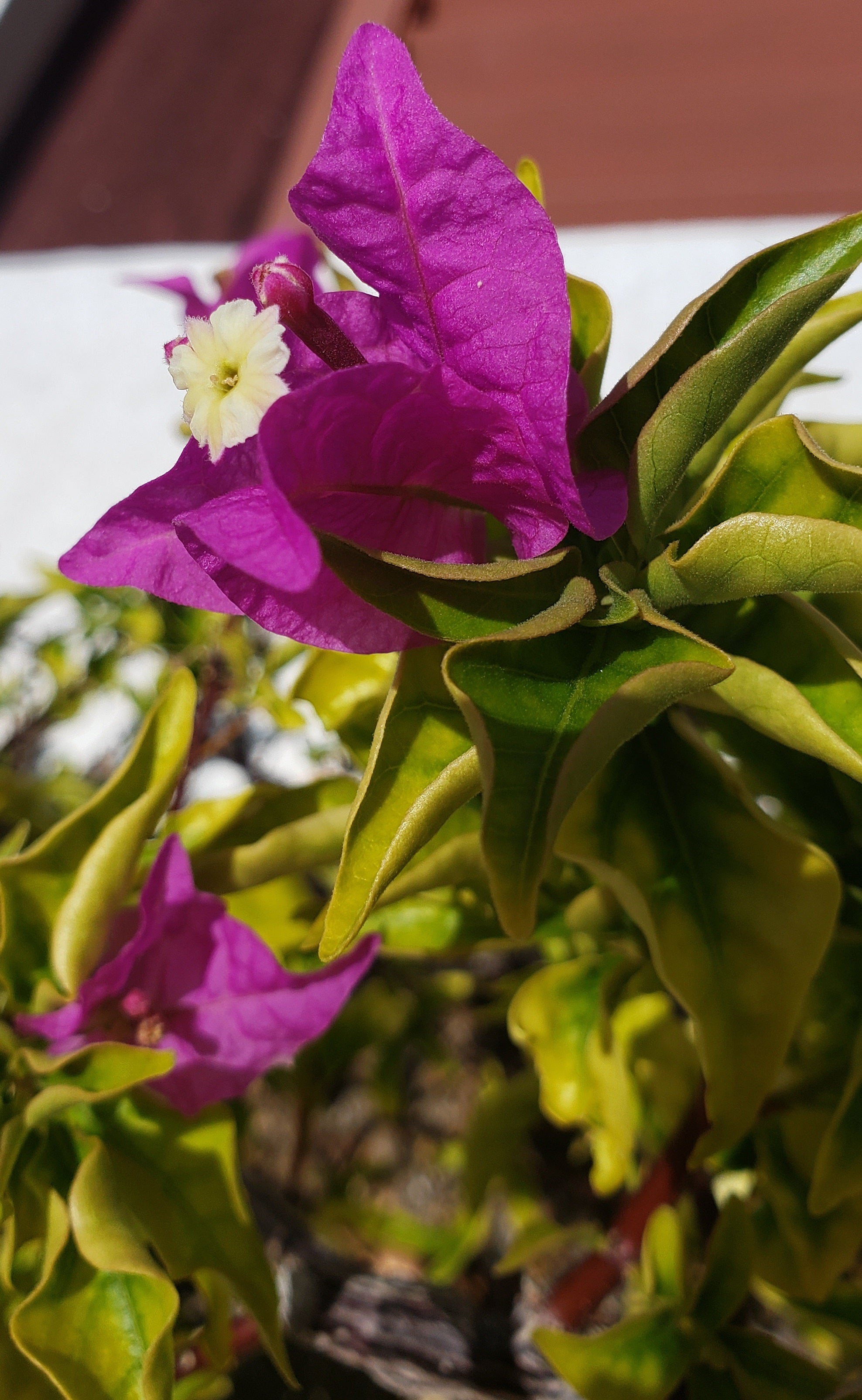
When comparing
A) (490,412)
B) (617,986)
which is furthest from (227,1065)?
(490,412)

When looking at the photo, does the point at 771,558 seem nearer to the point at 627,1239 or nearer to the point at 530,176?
the point at 530,176

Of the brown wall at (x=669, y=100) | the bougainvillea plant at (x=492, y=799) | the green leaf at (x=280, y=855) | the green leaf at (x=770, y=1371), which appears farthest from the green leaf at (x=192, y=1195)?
the brown wall at (x=669, y=100)

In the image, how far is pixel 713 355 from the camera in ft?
1.05

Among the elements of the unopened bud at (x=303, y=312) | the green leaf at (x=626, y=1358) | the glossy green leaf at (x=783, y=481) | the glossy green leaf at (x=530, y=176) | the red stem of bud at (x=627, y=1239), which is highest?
the glossy green leaf at (x=530, y=176)

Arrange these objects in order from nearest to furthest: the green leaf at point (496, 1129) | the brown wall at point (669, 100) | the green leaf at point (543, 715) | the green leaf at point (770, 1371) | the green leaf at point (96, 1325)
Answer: the green leaf at point (543, 715)
the green leaf at point (96, 1325)
the green leaf at point (770, 1371)
the green leaf at point (496, 1129)
the brown wall at point (669, 100)

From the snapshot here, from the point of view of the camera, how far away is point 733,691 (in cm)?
37

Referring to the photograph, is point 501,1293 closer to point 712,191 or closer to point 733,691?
point 733,691

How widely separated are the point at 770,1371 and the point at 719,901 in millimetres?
259

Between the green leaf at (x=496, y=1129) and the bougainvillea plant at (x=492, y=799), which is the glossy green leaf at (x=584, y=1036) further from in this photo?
the green leaf at (x=496, y=1129)

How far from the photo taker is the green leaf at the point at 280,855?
0.49 metres

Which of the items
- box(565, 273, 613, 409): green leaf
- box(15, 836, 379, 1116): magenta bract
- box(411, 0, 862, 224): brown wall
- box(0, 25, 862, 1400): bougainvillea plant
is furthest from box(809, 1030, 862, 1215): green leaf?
box(411, 0, 862, 224): brown wall

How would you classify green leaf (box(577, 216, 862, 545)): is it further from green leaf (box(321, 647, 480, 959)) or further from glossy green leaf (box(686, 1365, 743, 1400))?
glossy green leaf (box(686, 1365, 743, 1400))

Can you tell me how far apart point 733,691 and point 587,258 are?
1.02 meters

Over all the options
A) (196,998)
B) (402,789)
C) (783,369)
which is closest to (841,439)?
(783,369)
